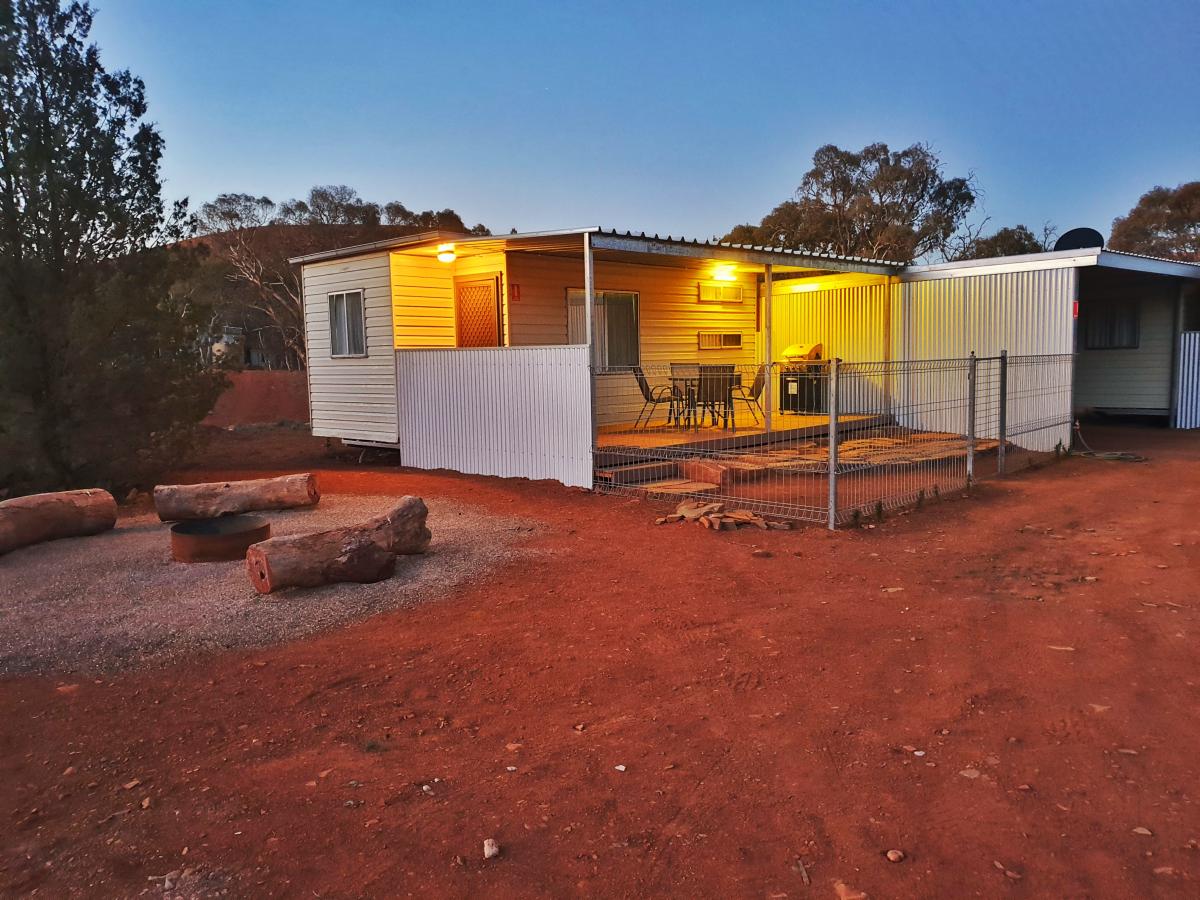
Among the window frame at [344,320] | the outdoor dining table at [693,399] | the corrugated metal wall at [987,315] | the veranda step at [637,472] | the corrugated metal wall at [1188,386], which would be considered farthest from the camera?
the corrugated metal wall at [1188,386]

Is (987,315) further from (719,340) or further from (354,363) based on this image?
(354,363)

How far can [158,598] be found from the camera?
559cm

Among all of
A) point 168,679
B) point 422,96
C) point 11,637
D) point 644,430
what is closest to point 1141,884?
point 168,679

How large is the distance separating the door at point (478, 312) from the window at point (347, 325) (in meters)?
1.41

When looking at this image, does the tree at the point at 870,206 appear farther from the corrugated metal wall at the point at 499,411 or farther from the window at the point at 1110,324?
the corrugated metal wall at the point at 499,411

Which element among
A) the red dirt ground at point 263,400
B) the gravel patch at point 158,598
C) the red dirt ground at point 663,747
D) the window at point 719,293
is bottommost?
the red dirt ground at point 663,747

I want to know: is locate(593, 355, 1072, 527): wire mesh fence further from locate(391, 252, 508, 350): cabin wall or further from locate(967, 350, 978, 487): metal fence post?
locate(391, 252, 508, 350): cabin wall

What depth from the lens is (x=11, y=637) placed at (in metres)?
4.95

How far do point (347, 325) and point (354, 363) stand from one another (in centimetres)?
58

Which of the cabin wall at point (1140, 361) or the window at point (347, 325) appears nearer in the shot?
the window at point (347, 325)

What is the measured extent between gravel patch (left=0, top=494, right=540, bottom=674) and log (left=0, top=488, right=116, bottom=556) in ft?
0.33

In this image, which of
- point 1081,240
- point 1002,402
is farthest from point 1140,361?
point 1002,402

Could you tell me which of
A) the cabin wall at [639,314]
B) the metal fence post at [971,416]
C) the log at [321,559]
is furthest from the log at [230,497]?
the metal fence post at [971,416]

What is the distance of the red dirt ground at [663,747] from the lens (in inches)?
→ 103
